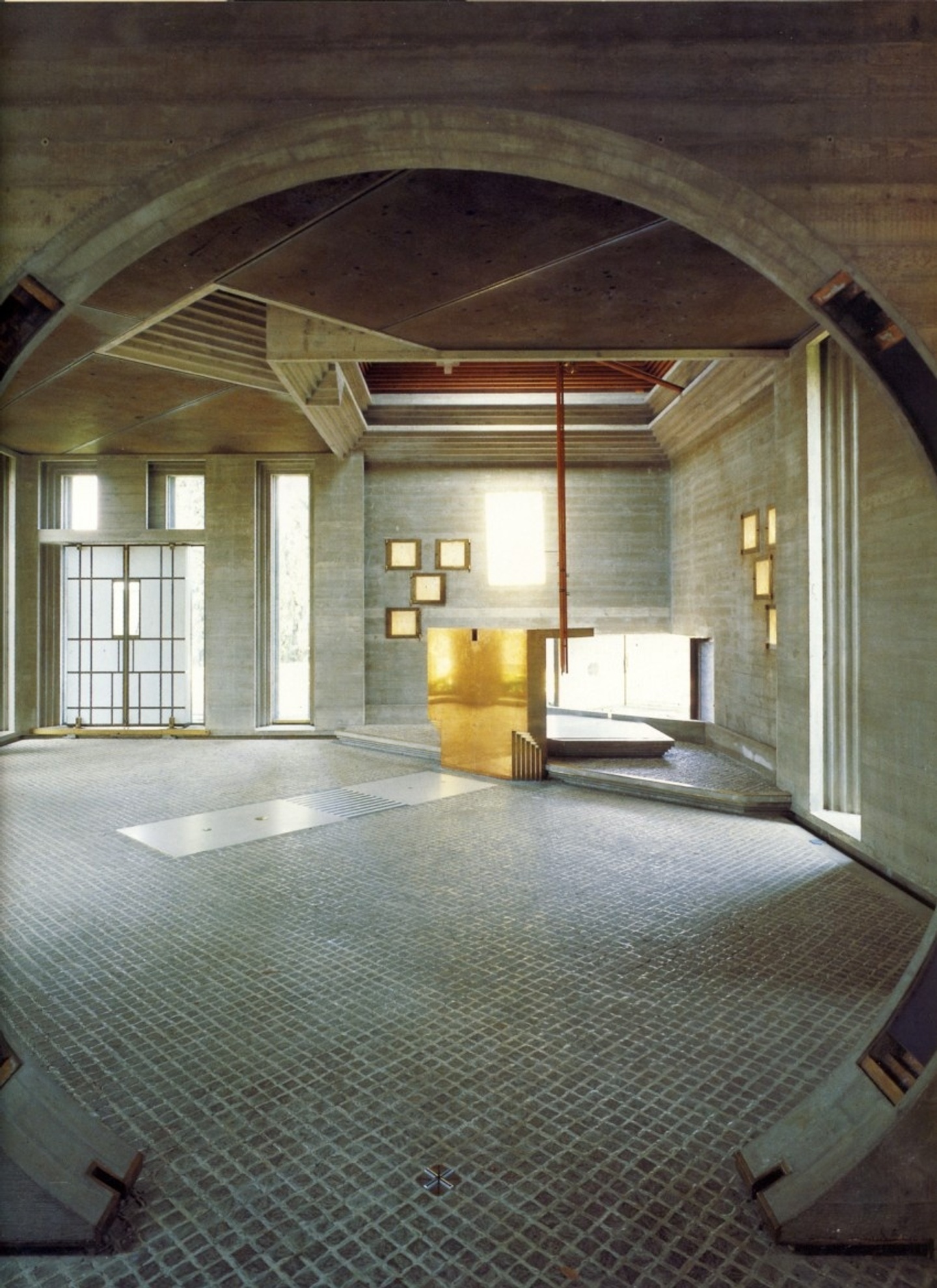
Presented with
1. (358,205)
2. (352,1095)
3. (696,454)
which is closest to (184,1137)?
(352,1095)

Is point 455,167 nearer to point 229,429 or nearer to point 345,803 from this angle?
point 345,803

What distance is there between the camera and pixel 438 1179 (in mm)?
1966

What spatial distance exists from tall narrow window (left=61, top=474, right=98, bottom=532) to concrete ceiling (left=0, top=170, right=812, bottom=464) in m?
1.98

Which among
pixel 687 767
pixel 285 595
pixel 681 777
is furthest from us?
pixel 285 595

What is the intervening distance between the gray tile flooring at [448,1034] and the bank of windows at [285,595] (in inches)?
206

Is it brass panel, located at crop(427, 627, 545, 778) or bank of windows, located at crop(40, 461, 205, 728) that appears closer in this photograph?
brass panel, located at crop(427, 627, 545, 778)

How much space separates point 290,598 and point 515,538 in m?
3.37

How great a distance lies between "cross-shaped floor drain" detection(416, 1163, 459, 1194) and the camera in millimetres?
1932

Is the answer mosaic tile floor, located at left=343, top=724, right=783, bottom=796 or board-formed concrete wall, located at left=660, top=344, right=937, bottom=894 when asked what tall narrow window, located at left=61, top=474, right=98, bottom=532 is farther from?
board-formed concrete wall, located at left=660, top=344, right=937, bottom=894

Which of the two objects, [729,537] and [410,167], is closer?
[410,167]

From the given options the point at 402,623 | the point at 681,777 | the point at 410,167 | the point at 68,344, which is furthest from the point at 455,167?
the point at 402,623

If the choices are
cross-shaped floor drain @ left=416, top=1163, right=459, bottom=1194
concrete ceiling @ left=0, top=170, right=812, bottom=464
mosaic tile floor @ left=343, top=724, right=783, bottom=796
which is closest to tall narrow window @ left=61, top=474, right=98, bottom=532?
concrete ceiling @ left=0, top=170, right=812, bottom=464

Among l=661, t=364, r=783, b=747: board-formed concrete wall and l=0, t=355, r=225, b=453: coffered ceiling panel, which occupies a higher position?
l=0, t=355, r=225, b=453: coffered ceiling panel

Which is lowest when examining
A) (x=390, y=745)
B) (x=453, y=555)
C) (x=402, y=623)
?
(x=390, y=745)
